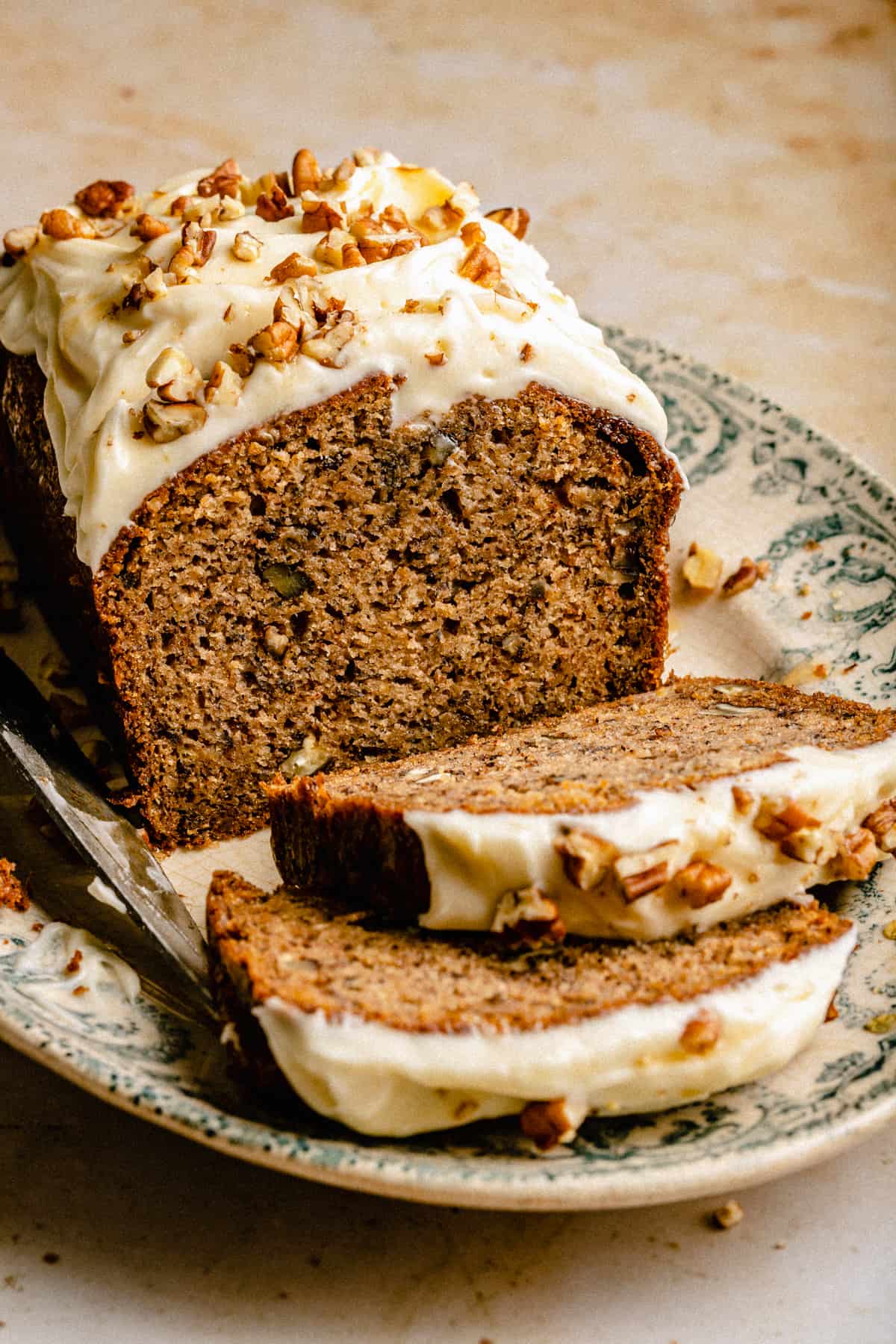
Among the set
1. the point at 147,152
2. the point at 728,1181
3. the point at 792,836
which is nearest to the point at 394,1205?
the point at 728,1181

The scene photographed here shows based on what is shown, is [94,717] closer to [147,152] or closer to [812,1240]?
[812,1240]

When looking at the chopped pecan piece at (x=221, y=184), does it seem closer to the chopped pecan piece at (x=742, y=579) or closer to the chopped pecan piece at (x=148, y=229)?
the chopped pecan piece at (x=148, y=229)

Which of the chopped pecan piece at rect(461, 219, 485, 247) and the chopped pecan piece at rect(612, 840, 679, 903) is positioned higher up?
the chopped pecan piece at rect(461, 219, 485, 247)

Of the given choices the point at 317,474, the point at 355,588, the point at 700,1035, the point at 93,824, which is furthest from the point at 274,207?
the point at 700,1035

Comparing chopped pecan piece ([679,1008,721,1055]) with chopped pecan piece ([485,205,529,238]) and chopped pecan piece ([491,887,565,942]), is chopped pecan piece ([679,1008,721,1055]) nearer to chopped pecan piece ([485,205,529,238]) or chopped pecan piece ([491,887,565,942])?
chopped pecan piece ([491,887,565,942])

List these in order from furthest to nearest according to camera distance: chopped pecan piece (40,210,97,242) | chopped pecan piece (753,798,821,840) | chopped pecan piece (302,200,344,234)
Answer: chopped pecan piece (40,210,97,242) < chopped pecan piece (302,200,344,234) < chopped pecan piece (753,798,821,840)

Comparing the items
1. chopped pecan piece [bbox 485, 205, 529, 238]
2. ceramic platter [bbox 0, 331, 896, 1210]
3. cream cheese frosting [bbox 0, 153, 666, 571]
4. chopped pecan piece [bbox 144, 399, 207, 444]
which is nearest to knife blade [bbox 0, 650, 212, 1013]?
ceramic platter [bbox 0, 331, 896, 1210]

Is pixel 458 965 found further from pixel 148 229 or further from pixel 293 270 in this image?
pixel 148 229
